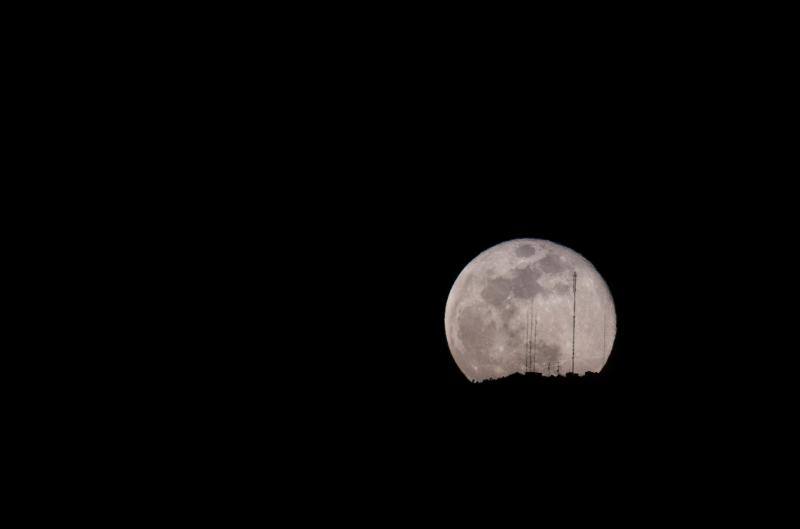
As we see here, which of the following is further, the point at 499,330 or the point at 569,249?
the point at 569,249

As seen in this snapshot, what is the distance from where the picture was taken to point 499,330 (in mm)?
14781

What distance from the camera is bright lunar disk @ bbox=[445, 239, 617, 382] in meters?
14.7

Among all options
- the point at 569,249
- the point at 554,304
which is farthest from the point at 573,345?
the point at 569,249

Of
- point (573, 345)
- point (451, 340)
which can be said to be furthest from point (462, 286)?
point (573, 345)

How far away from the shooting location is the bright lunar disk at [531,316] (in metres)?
14.7

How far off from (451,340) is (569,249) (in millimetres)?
2185

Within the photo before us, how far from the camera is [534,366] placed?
48.1 ft

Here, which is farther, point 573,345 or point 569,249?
point 569,249

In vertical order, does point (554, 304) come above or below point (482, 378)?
above

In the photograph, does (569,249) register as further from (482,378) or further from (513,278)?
(482,378)

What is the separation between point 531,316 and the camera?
48.3 ft

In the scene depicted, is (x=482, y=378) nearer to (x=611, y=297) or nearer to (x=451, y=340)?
(x=451, y=340)

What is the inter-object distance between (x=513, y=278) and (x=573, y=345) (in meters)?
1.23

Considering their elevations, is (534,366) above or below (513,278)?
below
